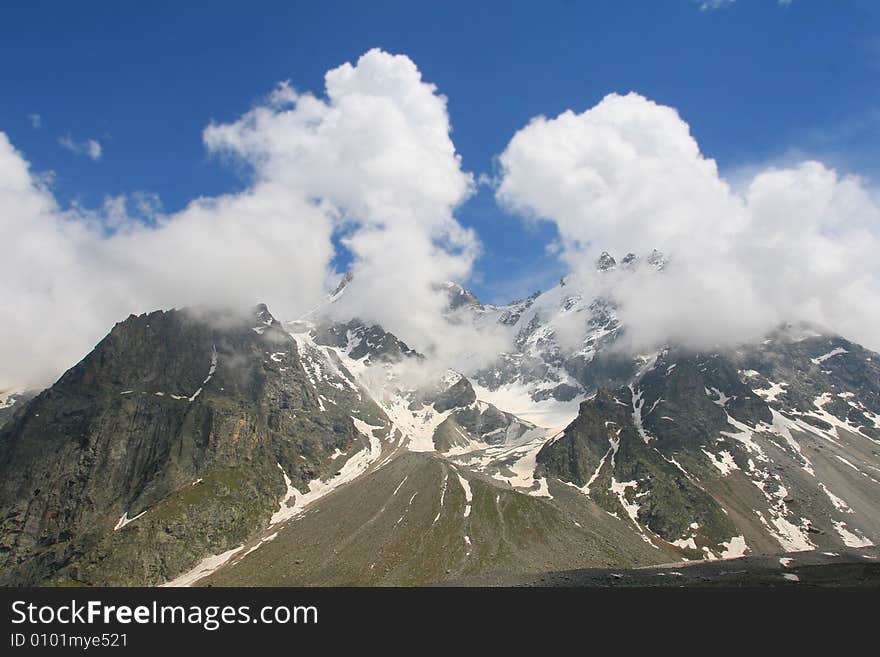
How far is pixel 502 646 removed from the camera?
87.0 meters

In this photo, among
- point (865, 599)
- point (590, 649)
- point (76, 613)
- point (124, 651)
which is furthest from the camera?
point (865, 599)

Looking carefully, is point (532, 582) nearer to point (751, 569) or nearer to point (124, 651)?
point (751, 569)

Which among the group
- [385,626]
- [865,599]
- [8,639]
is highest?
[8,639]

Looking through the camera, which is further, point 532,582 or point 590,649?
point 532,582

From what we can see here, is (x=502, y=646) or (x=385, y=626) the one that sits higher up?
(x=385, y=626)

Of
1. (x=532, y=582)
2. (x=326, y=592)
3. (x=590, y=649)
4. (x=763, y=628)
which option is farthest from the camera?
(x=326, y=592)

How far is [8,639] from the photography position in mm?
72125

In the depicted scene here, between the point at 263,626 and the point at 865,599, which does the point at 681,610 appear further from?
the point at 263,626

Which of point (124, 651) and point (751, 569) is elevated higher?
point (124, 651)

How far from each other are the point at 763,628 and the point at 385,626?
64.3 meters

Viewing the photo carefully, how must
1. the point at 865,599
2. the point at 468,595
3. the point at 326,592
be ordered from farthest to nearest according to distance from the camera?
the point at 326,592 → the point at 468,595 → the point at 865,599

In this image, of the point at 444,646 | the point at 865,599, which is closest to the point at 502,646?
the point at 444,646

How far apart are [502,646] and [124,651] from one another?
52.7 metres

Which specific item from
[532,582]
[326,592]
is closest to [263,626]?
[532,582]
